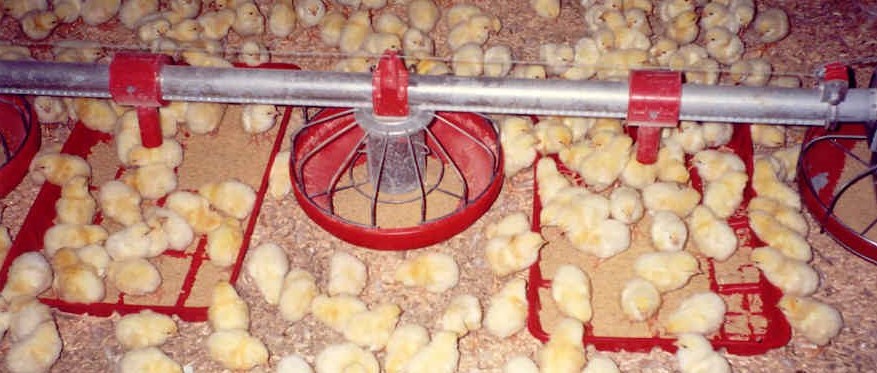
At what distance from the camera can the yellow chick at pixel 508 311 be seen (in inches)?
83.4

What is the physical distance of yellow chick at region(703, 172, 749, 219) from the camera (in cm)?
235

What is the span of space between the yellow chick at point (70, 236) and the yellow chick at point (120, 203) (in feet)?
0.23

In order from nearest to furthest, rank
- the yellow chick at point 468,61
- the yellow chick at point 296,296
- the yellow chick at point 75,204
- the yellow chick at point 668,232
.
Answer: the yellow chick at point 296,296 → the yellow chick at point 668,232 → the yellow chick at point 75,204 → the yellow chick at point 468,61

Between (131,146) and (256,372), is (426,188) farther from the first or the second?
(131,146)

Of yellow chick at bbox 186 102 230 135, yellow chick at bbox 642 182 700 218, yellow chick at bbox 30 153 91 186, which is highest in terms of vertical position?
yellow chick at bbox 186 102 230 135

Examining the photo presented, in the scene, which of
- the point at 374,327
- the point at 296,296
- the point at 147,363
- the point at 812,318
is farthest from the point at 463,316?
the point at 812,318

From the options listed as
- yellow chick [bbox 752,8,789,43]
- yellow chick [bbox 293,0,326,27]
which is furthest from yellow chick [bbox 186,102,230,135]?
yellow chick [bbox 752,8,789,43]

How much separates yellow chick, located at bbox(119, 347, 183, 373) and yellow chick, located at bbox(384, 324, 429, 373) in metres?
0.56

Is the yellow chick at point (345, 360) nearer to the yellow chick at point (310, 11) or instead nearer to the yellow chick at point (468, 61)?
the yellow chick at point (468, 61)

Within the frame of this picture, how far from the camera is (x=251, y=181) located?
2641 millimetres

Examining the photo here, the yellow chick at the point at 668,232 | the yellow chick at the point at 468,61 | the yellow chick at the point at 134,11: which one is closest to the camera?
the yellow chick at the point at 668,232

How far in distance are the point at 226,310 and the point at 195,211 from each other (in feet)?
1.33

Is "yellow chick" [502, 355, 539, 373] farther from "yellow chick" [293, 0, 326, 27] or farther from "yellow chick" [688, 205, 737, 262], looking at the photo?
"yellow chick" [293, 0, 326, 27]

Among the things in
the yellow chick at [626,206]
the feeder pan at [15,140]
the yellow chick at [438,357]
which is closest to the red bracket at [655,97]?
the yellow chick at [626,206]
